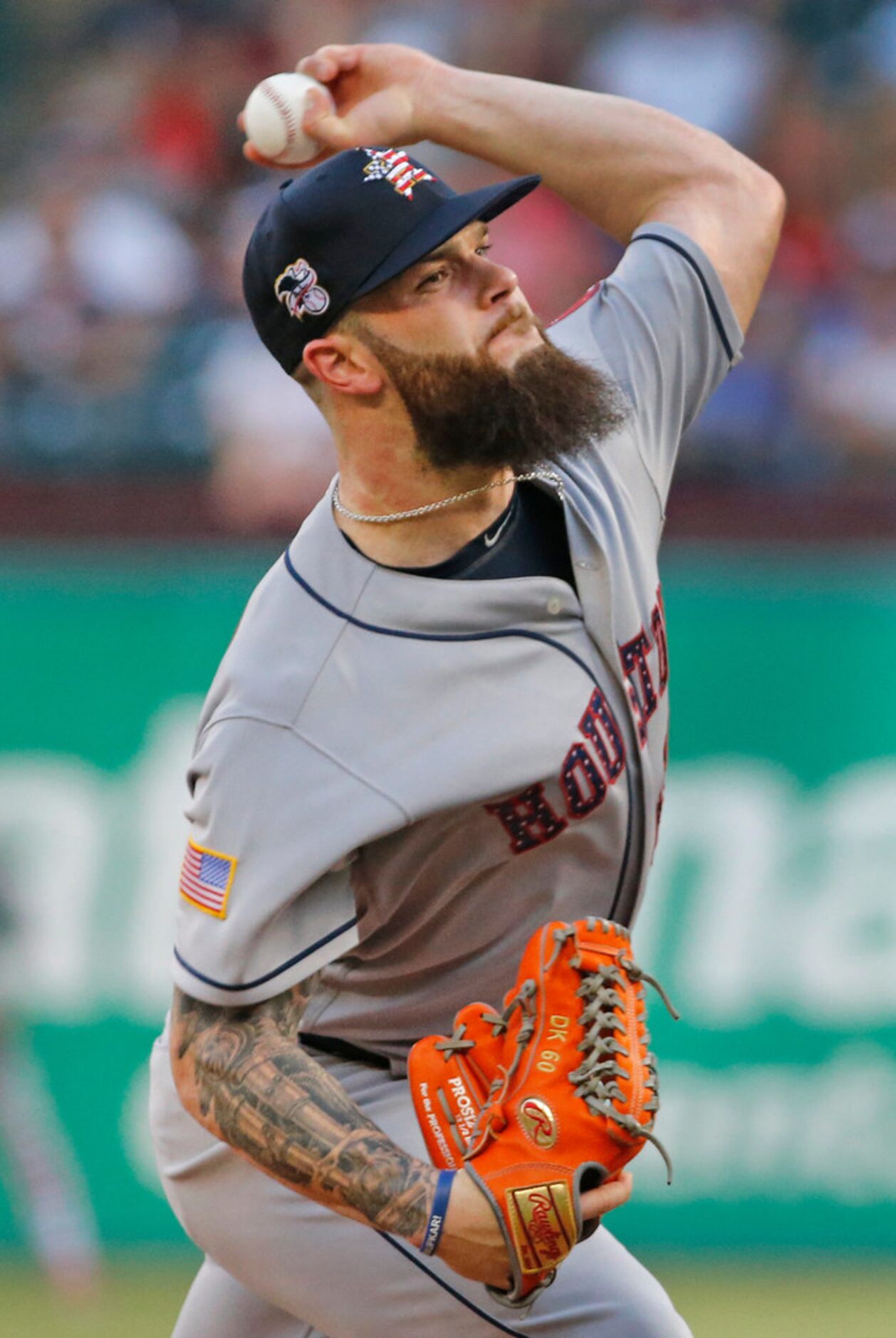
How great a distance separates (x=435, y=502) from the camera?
2.90 meters

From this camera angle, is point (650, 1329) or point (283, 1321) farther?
point (283, 1321)

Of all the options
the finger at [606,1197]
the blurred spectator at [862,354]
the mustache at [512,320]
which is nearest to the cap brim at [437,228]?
the mustache at [512,320]

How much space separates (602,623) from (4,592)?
12.6 feet

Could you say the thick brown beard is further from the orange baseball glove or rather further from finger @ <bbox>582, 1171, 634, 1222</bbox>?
finger @ <bbox>582, 1171, 634, 1222</bbox>

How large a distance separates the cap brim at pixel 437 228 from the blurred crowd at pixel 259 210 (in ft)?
11.7

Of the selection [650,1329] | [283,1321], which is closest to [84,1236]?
[283,1321]

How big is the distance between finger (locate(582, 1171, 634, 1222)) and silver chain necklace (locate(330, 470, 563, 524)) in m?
1.04

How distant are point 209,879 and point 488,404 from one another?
0.83m

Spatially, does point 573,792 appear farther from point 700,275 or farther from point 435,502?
point 700,275

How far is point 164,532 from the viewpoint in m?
6.34

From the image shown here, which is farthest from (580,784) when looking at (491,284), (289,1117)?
(491,284)

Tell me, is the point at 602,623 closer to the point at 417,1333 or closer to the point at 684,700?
the point at 417,1333

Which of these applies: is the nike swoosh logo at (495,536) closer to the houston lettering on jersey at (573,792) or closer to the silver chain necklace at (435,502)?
the silver chain necklace at (435,502)

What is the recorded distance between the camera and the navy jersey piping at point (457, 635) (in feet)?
9.21
